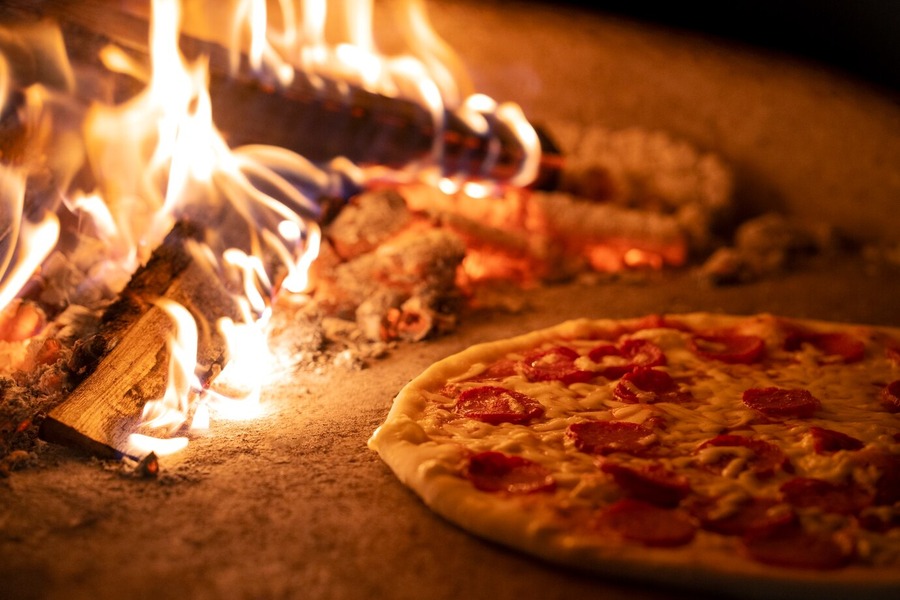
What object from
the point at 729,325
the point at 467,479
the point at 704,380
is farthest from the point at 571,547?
the point at 729,325

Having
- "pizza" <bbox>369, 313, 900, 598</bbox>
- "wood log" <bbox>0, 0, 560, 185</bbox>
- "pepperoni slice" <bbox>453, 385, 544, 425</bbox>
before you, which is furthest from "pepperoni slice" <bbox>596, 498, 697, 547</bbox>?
"wood log" <bbox>0, 0, 560, 185</bbox>

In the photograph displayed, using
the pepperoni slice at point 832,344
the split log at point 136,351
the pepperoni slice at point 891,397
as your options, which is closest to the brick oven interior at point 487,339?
the split log at point 136,351

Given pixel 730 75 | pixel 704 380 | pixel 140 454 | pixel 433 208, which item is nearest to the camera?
pixel 140 454

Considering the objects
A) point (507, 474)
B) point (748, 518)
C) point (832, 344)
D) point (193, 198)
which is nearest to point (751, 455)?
point (748, 518)

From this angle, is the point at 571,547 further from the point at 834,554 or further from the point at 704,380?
the point at 704,380

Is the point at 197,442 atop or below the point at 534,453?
below

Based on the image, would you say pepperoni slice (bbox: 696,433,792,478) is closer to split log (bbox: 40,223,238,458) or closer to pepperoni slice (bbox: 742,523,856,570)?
pepperoni slice (bbox: 742,523,856,570)

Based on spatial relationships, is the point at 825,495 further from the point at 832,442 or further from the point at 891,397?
the point at 891,397

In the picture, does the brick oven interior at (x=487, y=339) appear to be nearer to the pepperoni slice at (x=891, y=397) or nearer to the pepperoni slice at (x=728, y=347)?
the pepperoni slice at (x=728, y=347)
